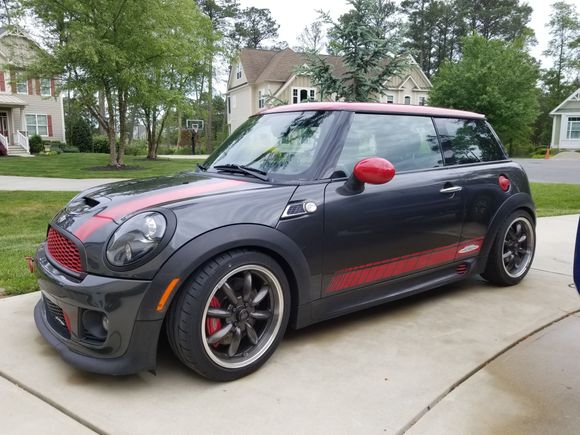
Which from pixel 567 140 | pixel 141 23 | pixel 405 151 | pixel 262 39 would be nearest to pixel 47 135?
pixel 141 23

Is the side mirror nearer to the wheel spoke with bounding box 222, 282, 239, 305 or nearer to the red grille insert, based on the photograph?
the wheel spoke with bounding box 222, 282, 239, 305

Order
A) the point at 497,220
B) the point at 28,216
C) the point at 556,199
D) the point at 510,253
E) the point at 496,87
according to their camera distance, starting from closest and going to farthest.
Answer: the point at 497,220, the point at 510,253, the point at 28,216, the point at 556,199, the point at 496,87

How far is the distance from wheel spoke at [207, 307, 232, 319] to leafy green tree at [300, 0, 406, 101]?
20.6ft

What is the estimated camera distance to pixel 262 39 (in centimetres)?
5381

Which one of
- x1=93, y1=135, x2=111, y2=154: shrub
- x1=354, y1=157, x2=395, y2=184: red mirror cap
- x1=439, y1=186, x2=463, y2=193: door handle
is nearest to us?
x1=354, y1=157, x2=395, y2=184: red mirror cap

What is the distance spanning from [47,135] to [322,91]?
29630mm

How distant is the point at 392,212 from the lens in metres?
3.21

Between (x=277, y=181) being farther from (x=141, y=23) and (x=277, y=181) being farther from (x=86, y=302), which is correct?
(x=141, y=23)

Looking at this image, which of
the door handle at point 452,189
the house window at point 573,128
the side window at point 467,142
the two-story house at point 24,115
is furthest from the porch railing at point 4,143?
the house window at point 573,128

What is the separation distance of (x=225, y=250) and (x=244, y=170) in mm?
875

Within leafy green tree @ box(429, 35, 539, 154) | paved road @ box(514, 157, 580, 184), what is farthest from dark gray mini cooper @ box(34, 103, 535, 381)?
leafy green tree @ box(429, 35, 539, 154)

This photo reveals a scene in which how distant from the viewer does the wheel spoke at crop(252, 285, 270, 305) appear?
8.82 feet

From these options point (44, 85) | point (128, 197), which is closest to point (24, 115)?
point (44, 85)

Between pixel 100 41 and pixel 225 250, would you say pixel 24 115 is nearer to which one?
pixel 100 41
